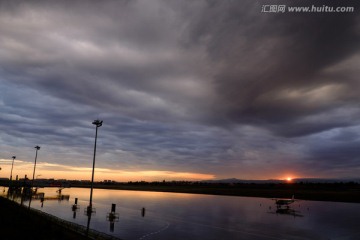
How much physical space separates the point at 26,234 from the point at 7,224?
33.9 feet

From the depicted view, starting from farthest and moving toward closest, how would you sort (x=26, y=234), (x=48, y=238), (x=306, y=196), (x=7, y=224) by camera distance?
(x=306, y=196) < (x=7, y=224) < (x=26, y=234) < (x=48, y=238)

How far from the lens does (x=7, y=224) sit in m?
48.7

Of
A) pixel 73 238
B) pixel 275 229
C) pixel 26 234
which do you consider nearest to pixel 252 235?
pixel 275 229

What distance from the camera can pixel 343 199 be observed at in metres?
169

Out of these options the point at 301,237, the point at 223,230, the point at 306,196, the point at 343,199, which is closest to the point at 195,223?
the point at 223,230

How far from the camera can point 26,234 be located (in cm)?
4112

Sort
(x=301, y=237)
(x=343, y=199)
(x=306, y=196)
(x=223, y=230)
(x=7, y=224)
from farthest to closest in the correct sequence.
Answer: (x=306, y=196)
(x=343, y=199)
(x=223, y=230)
(x=301, y=237)
(x=7, y=224)

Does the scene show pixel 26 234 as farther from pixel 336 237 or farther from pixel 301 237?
pixel 336 237

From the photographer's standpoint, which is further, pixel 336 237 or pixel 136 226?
pixel 136 226

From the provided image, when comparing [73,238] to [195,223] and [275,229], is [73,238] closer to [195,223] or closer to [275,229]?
[195,223]

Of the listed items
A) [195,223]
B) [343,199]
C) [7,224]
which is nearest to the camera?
[7,224]

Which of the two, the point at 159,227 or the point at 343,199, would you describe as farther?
the point at 343,199

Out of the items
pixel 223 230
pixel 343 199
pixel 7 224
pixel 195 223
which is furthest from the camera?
pixel 343 199

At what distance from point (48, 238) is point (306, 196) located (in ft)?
627
